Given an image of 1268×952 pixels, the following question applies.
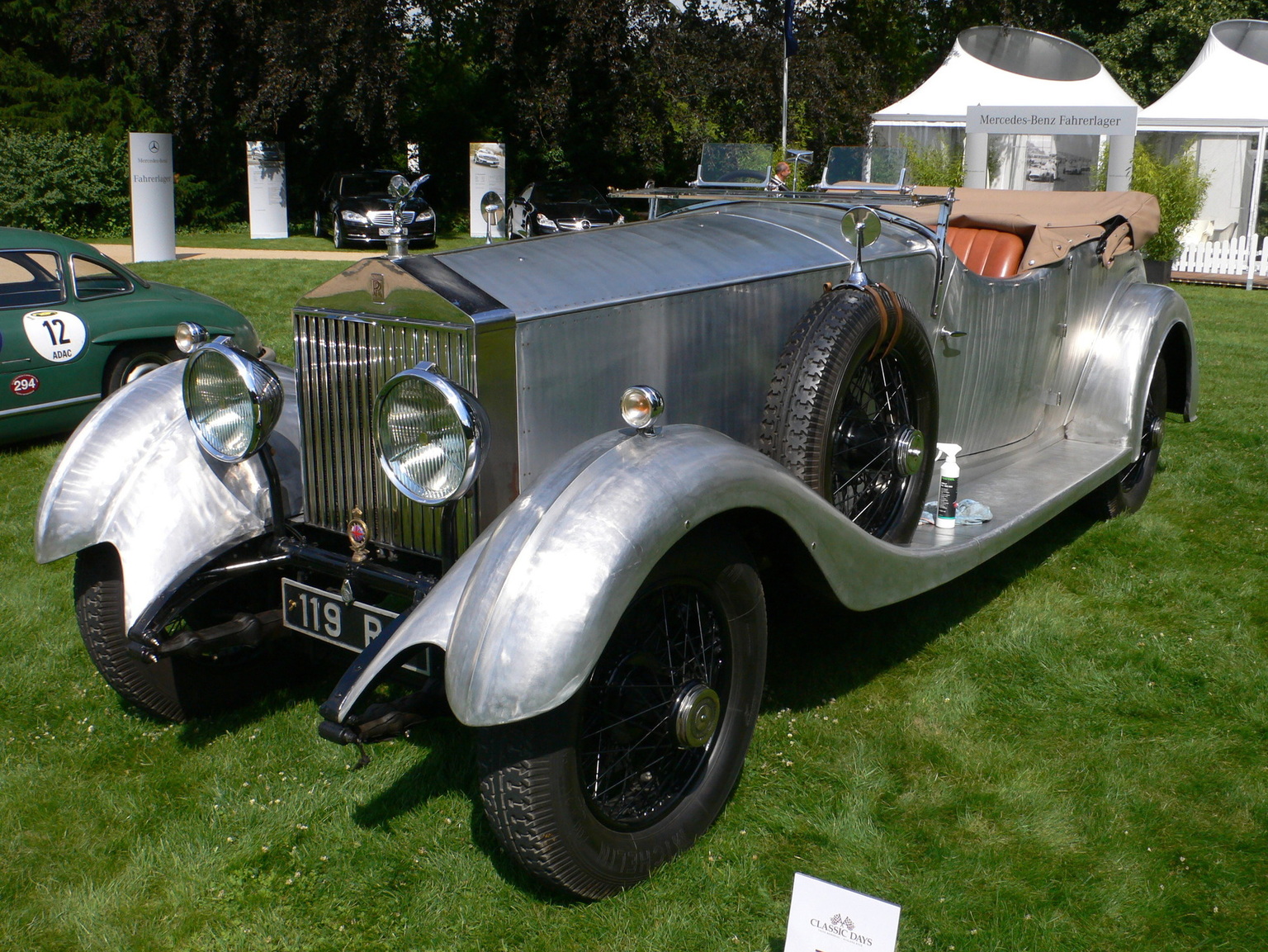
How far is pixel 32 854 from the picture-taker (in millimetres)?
2814

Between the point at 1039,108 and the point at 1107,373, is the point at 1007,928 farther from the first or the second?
the point at 1039,108

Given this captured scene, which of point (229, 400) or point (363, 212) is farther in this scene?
point (363, 212)

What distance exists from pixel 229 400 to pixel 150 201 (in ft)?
46.3

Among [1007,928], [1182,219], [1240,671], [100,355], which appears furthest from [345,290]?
[1182,219]

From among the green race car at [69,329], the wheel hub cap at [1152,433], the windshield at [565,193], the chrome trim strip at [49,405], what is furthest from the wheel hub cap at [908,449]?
the windshield at [565,193]

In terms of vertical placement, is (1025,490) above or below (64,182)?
below

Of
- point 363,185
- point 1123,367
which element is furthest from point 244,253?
point 1123,367

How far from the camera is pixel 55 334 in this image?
259 inches

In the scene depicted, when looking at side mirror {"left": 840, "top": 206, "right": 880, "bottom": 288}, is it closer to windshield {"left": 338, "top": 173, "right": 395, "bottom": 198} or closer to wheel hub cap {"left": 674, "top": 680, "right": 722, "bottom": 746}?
wheel hub cap {"left": 674, "top": 680, "right": 722, "bottom": 746}

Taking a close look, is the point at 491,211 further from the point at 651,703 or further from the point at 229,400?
the point at 651,703

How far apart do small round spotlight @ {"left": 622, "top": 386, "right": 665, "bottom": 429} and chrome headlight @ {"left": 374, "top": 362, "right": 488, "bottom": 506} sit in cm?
32


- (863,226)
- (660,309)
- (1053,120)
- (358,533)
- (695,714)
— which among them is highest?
(1053,120)

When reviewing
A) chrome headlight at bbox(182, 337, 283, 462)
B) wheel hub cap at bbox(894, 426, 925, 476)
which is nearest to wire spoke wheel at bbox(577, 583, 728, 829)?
wheel hub cap at bbox(894, 426, 925, 476)

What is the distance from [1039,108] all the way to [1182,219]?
9.96 ft
